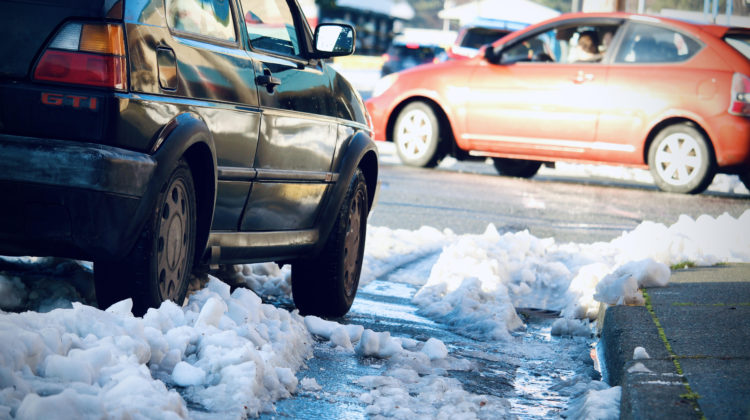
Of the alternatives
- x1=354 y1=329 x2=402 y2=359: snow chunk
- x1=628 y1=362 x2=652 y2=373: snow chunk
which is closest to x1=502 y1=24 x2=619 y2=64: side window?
x1=354 y1=329 x2=402 y2=359: snow chunk

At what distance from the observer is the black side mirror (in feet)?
18.5

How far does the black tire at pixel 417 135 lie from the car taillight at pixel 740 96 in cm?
Result: 344

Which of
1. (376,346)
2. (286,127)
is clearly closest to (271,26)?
(286,127)

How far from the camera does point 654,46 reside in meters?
12.4

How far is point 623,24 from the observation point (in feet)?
41.6

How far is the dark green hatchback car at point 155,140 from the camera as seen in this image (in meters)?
3.72

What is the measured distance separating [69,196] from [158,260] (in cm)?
48

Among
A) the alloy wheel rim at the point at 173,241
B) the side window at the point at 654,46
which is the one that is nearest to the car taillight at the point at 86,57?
the alloy wheel rim at the point at 173,241

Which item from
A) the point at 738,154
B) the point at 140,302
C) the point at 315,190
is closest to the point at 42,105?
the point at 140,302

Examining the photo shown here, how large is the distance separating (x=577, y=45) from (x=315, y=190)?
8.04m

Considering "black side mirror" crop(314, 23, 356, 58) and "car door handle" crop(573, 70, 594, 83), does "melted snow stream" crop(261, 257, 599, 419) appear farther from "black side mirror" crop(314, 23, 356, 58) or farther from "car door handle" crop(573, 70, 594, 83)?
"car door handle" crop(573, 70, 594, 83)

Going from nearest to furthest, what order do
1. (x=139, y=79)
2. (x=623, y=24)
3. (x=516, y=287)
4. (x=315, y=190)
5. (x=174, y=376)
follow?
(x=174, y=376) < (x=139, y=79) < (x=315, y=190) < (x=516, y=287) < (x=623, y=24)

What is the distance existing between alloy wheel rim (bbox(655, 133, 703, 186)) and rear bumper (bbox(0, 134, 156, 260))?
9.04m

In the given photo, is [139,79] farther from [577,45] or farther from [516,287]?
[577,45]
